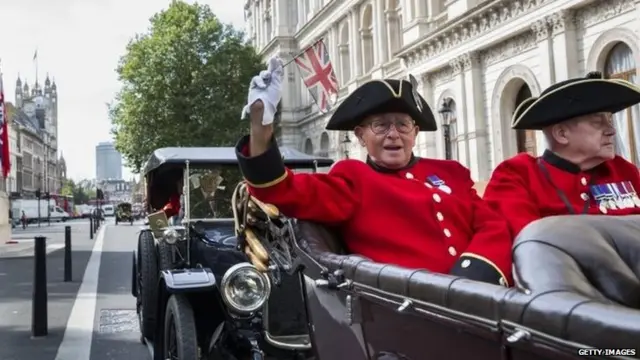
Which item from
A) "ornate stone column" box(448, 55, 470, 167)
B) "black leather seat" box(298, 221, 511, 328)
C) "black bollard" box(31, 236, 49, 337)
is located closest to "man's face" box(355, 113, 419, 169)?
"black leather seat" box(298, 221, 511, 328)

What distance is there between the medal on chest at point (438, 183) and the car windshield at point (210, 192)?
12.2 feet

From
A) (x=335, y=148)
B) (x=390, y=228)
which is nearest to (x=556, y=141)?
(x=390, y=228)

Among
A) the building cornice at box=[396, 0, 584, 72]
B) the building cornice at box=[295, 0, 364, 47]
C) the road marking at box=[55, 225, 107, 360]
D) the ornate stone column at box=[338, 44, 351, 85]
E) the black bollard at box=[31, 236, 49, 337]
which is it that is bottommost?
the road marking at box=[55, 225, 107, 360]

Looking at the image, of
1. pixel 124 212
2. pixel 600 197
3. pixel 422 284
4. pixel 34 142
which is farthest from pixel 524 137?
pixel 34 142

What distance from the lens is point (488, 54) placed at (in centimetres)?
2194

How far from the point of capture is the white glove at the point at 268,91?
105 inches

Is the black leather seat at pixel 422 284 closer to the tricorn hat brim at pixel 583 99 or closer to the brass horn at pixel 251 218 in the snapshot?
the brass horn at pixel 251 218

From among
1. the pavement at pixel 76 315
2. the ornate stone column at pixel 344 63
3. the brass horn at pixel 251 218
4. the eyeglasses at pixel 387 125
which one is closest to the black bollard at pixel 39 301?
the pavement at pixel 76 315

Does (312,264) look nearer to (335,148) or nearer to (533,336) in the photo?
(533,336)

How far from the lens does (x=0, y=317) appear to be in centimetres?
838

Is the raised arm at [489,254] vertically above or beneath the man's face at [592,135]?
beneath

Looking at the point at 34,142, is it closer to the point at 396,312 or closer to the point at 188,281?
the point at 188,281

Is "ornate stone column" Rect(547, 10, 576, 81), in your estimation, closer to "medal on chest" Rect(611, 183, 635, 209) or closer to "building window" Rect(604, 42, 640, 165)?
"building window" Rect(604, 42, 640, 165)

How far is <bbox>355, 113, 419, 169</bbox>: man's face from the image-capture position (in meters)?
3.14
